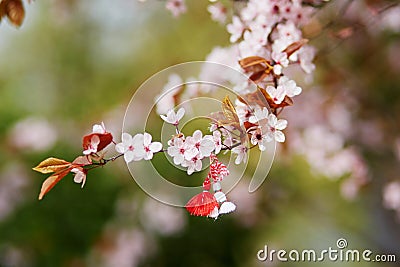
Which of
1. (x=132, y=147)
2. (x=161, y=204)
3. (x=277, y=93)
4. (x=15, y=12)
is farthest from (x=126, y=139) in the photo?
(x=161, y=204)

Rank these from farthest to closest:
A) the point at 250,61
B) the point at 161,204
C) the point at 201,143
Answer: the point at 161,204
the point at 250,61
the point at 201,143

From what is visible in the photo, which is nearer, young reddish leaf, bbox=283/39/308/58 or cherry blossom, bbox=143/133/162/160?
cherry blossom, bbox=143/133/162/160

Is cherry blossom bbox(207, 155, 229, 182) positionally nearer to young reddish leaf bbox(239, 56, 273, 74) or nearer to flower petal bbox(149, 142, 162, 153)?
flower petal bbox(149, 142, 162, 153)

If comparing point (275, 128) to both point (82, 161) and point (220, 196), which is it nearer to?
point (220, 196)

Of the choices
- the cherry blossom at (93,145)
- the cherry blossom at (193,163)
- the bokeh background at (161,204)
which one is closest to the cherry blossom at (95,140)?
the cherry blossom at (93,145)

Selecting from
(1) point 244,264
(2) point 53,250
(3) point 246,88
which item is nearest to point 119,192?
(2) point 53,250

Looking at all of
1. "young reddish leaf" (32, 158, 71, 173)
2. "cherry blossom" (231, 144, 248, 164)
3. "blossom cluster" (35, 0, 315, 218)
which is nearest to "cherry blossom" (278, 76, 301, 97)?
"blossom cluster" (35, 0, 315, 218)
